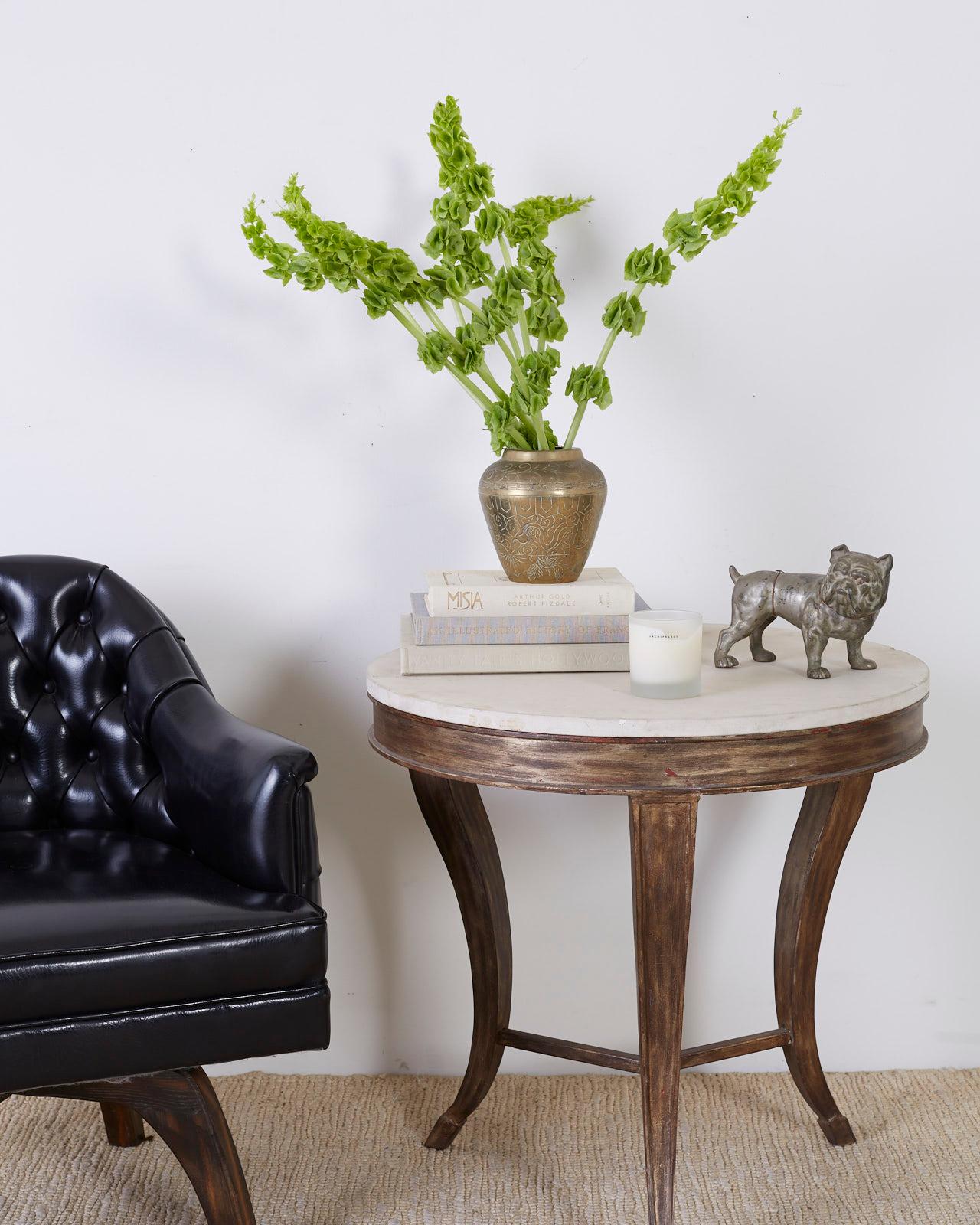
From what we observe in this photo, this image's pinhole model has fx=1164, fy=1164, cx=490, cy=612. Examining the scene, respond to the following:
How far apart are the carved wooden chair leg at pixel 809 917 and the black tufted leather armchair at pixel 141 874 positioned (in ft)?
2.29

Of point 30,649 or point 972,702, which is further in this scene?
point 972,702

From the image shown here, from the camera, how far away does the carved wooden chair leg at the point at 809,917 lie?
1587 mm

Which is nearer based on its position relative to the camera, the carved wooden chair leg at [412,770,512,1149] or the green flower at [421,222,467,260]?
the green flower at [421,222,467,260]

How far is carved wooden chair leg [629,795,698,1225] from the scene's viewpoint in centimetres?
125

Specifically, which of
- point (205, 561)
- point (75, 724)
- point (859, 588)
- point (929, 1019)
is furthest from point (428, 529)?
point (929, 1019)

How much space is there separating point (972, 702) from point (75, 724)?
138cm

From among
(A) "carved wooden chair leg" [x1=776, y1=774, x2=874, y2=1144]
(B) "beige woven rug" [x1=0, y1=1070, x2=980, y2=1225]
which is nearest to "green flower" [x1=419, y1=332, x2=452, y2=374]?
(A) "carved wooden chair leg" [x1=776, y1=774, x2=874, y2=1144]

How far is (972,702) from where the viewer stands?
74.0 inches

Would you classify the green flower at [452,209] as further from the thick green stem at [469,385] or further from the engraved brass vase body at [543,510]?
the engraved brass vase body at [543,510]

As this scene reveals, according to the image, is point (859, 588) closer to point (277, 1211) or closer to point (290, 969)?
point (290, 969)

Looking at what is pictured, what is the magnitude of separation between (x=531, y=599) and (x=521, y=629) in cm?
4

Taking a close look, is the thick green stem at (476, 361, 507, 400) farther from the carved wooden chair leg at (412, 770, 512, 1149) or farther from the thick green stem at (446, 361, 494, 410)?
the carved wooden chair leg at (412, 770, 512, 1149)

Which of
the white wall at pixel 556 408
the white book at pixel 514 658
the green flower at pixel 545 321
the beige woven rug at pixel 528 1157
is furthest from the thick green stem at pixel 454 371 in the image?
the beige woven rug at pixel 528 1157

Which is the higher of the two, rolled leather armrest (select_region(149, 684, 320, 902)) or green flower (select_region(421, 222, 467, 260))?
green flower (select_region(421, 222, 467, 260))
